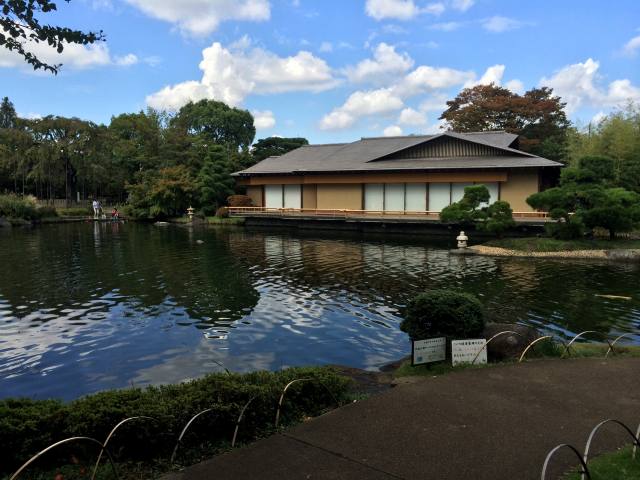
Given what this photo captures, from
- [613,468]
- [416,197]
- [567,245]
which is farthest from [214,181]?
[613,468]

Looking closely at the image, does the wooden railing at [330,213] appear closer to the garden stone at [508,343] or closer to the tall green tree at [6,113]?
the garden stone at [508,343]

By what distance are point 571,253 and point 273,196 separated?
27.8 meters

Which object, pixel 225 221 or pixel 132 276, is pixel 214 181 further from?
pixel 132 276

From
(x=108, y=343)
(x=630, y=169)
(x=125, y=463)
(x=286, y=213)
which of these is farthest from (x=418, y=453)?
(x=286, y=213)

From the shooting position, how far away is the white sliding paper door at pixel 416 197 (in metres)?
37.3

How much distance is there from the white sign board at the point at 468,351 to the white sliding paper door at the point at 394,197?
3057cm

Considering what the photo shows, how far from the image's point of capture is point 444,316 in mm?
8750

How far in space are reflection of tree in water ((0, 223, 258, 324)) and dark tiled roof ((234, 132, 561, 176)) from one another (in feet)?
48.0

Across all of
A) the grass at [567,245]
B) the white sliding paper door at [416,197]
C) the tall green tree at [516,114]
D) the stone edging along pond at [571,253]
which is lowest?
the stone edging along pond at [571,253]

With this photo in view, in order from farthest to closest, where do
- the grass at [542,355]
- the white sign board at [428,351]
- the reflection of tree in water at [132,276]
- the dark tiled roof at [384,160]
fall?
the dark tiled roof at [384,160]
the reflection of tree in water at [132,276]
the grass at [542,355]
the white sign board at [428,351]

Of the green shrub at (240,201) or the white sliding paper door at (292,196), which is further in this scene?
the green shrub at (240,201)

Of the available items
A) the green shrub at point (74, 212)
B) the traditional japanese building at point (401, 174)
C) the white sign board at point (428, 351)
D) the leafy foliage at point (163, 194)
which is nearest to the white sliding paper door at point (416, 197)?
the traditional japanese building at point (401, 174)

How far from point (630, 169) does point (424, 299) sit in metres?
29.1

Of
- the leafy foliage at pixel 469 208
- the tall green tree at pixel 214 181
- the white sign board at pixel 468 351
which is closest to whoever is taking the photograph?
the white sign board at pixel 468 351
